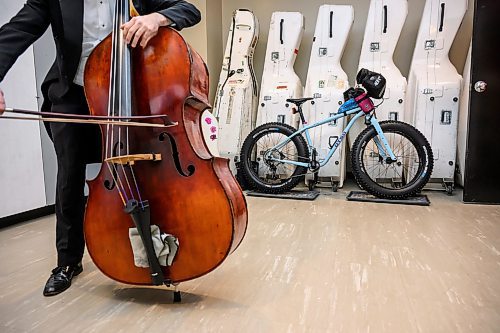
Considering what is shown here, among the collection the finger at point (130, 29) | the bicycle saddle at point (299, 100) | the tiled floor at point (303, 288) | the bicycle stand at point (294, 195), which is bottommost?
the tiled floor at point (303, 288)

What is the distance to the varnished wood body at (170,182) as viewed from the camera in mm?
1113

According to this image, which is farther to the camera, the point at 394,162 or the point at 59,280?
the point at 394,162

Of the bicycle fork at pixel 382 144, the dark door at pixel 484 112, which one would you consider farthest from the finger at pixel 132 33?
the dark door at pixel 484 112

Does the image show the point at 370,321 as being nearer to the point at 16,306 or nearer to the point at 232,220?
the point at 232,220

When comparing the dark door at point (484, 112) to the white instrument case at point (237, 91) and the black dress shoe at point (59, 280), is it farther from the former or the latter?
the black dress shoe at point (59, 280)

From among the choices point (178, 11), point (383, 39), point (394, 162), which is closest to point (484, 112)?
point (394, 162)

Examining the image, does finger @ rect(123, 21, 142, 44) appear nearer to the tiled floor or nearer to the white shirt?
the white shirt

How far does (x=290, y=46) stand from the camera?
Answer: 3582mm

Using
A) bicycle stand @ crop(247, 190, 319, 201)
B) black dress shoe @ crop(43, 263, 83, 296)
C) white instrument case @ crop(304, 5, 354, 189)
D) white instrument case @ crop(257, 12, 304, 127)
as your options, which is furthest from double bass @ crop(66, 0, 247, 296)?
white instrument case @ crop(257, 12, 304, 127)

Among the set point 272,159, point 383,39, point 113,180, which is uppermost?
point 383,39

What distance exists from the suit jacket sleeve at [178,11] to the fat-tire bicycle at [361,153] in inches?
73.3

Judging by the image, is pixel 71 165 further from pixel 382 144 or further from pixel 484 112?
pixel 484 112

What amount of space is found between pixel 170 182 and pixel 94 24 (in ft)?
2.26

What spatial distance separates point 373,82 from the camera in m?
2.80
